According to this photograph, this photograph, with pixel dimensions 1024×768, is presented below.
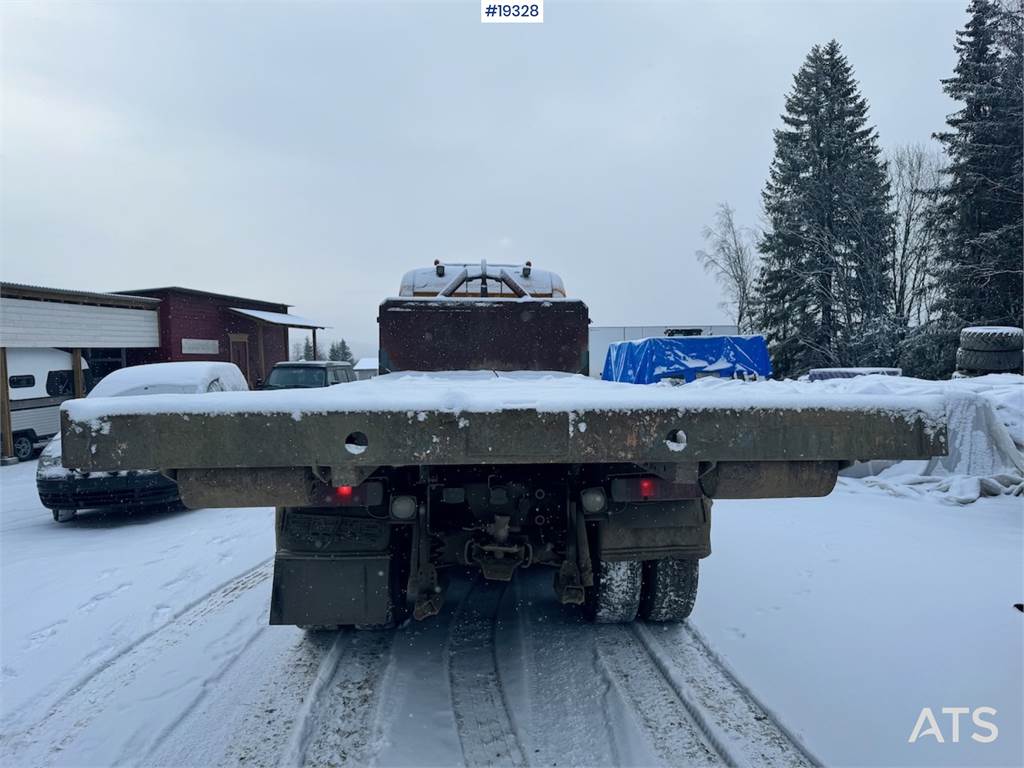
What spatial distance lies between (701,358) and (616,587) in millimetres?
11144

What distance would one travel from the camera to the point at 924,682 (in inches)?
127

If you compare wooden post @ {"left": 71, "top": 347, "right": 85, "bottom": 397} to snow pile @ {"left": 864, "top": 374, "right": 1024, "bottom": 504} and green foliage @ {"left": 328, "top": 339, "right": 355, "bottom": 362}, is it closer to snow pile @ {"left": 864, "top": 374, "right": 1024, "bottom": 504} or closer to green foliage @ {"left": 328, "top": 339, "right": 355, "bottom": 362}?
snow pile @ {"left": 864, "top": 374, "right": 1024, "bottom": 504}

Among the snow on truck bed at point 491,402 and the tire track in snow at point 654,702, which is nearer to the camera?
the snow on truck bed at point 491,402

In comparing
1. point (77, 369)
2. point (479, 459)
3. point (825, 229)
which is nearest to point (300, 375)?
point (77, 369)

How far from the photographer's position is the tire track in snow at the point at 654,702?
2715 mm

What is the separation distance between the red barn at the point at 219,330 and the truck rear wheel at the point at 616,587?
64.8ft

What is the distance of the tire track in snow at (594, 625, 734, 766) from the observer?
2715 mm

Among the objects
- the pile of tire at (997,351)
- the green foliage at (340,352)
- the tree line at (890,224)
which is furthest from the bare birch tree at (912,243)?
the green foliage at (340,352)

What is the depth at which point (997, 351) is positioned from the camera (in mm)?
12680

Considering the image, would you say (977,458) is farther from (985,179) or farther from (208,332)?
(208,332)

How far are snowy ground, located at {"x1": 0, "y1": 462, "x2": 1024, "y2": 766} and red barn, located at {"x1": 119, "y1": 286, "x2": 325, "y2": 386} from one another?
16.2 metres

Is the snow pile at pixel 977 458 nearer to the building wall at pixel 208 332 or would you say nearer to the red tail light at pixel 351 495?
the red tail light at pixel 351 495

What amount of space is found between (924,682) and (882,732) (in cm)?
63

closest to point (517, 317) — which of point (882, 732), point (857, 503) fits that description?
point (882, 732)
